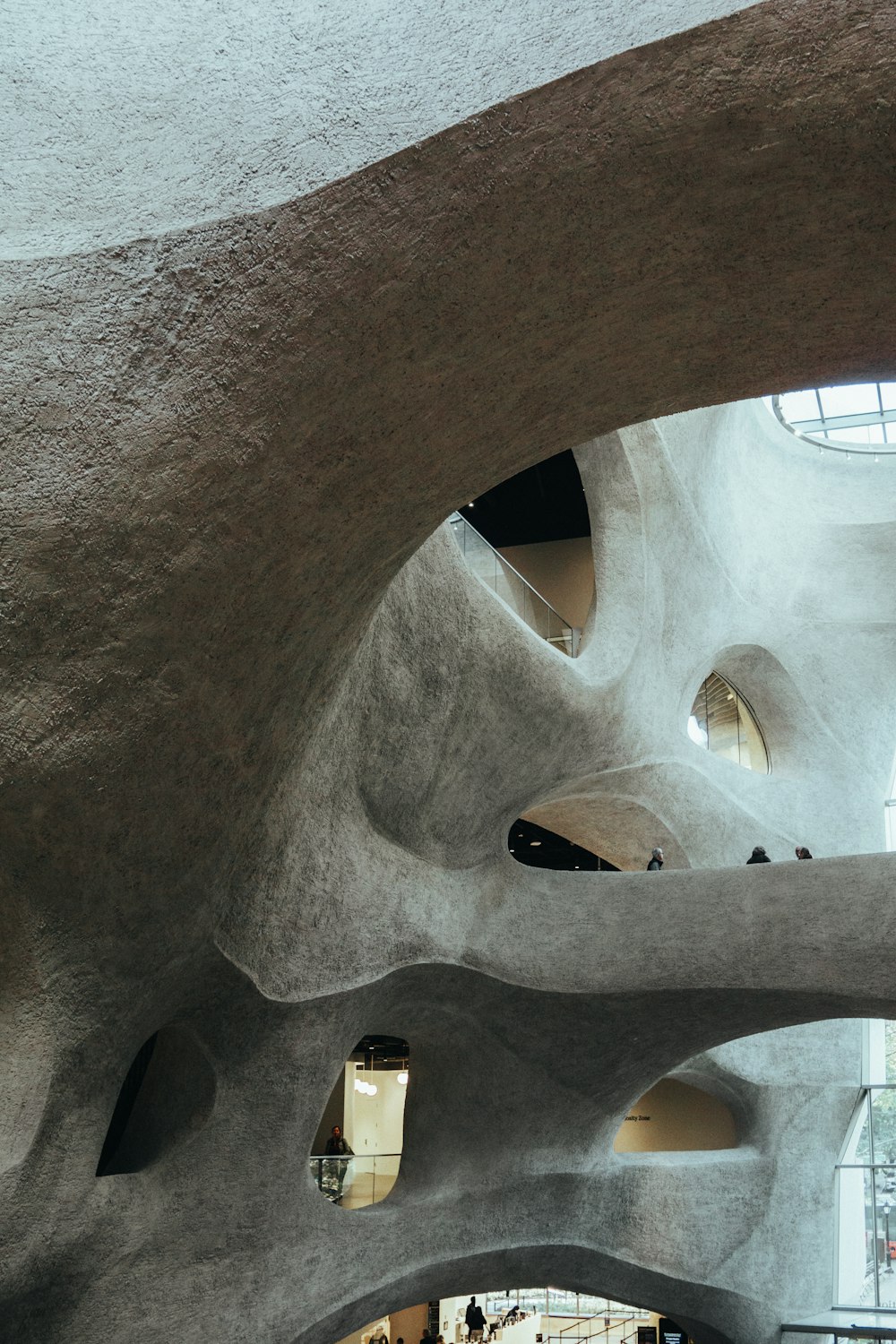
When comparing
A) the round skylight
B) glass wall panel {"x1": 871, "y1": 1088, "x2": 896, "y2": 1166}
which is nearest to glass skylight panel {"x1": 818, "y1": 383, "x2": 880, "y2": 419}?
the round skylight

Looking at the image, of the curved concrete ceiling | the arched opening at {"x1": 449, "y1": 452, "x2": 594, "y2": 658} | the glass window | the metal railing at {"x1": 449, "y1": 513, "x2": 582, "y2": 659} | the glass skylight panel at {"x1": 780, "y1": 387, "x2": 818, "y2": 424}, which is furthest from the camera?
the glass skylight panel at {"x1": 780, "y1": 387, "x2": 818, "y2": 424}

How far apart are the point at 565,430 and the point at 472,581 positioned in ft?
12.9

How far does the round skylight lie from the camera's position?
22531mm

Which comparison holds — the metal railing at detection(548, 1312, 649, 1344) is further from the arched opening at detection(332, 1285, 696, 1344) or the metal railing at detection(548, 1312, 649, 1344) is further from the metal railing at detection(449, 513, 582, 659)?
the metal railing at detection(449, 513, 582, 659)

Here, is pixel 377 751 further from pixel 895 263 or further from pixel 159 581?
pixel 895 263

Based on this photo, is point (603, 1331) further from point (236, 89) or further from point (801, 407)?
point (236, 89)

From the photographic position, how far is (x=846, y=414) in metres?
23.1

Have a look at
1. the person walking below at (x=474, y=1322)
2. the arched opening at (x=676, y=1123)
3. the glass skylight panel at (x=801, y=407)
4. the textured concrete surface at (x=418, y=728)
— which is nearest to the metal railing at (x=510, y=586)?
the textured concrete surface at (x=418, y=728)

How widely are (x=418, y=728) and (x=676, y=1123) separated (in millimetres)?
12371

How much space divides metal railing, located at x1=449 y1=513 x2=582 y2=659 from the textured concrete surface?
1.91ft

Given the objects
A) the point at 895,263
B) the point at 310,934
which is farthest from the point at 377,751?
the point at 895,263

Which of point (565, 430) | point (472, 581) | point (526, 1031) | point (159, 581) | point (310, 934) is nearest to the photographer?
point (159, 581)

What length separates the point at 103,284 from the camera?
5.48 metres

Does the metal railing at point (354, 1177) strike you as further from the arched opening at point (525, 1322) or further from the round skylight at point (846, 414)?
the round skylight at point (846, 414)
